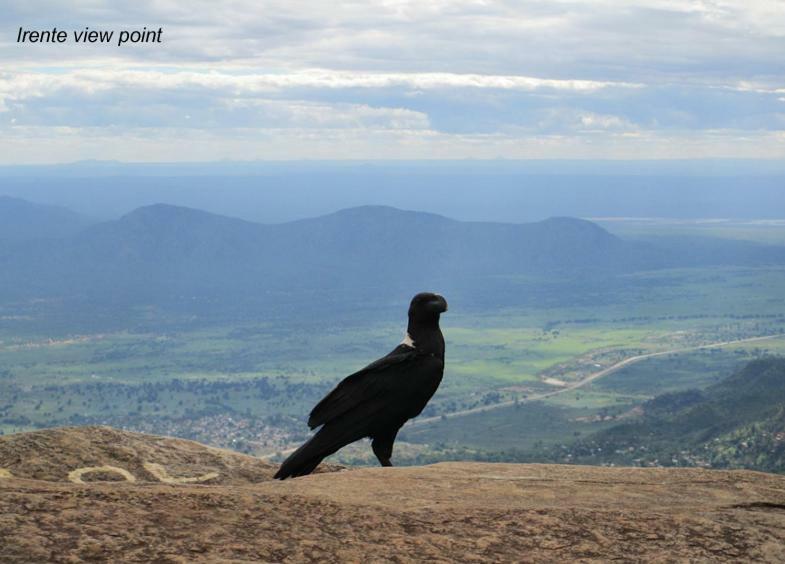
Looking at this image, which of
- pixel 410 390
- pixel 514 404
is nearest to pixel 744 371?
pixel 514 404

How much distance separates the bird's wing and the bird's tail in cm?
21

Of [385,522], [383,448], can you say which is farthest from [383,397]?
[385,522]

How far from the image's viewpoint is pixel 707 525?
875 cm

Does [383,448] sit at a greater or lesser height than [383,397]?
lesser

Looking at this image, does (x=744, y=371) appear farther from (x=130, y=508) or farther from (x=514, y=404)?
(x=130, y=508)

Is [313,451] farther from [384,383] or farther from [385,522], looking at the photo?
[385,522]

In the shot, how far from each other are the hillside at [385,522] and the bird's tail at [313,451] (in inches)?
61.8

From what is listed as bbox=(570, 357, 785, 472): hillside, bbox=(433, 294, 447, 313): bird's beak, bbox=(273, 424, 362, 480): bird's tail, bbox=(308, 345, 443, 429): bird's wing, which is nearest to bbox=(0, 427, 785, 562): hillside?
bbox=(273, 424, 362, 480): bird's tail

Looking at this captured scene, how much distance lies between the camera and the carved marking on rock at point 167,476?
43.0 feet

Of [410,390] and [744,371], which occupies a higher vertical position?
[410,390]

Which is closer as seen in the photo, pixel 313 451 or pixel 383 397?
pixel 313 451

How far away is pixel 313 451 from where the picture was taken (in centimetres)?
1269

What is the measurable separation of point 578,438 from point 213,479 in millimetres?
118420

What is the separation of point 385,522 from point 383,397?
496 centimetres
